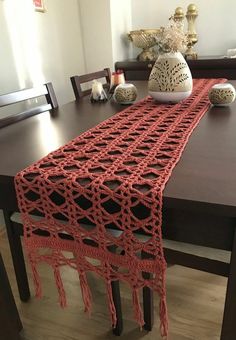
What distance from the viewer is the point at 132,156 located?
→ 2.59ft

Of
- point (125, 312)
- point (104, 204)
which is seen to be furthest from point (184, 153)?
point (125, 312)

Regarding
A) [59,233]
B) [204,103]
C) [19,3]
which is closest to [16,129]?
[59,233]

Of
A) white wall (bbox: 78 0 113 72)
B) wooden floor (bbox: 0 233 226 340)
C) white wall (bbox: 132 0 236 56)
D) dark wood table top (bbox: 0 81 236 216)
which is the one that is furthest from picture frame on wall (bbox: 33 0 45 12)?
wooden floor (bbox: 0 233 226 340)

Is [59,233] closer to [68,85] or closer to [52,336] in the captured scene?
[52,336]

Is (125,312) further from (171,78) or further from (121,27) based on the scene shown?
(121,27)

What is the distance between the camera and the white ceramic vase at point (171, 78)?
1.23 metres

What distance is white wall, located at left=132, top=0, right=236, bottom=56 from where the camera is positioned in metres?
2.47

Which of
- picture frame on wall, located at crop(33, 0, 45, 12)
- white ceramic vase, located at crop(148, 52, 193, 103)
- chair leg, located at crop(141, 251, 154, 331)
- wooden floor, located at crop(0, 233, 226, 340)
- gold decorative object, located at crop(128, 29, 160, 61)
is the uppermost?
picture frame on wall, located at crop(33, 0, 45, 12)

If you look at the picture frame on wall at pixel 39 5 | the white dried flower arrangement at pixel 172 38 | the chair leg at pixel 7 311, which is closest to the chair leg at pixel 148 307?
the chair leg at pixel 7 311

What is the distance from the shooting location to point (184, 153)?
807 millimetres

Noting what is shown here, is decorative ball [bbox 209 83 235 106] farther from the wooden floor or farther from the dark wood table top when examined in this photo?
the wooden floor

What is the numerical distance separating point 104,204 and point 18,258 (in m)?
0.70

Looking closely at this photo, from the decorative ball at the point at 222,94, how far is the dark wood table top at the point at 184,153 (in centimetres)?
3

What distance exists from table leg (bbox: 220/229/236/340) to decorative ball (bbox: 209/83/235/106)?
0.77m
